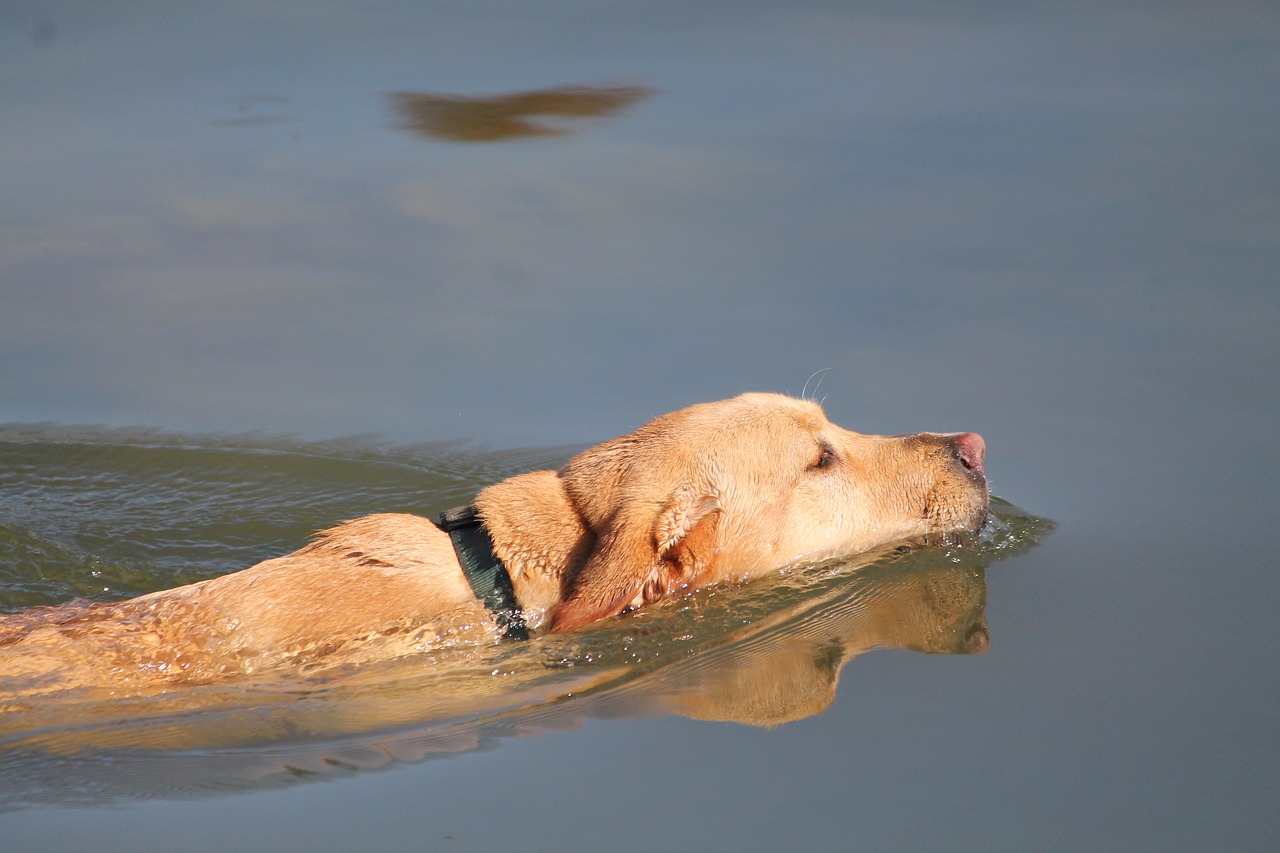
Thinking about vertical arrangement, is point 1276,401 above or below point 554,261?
below

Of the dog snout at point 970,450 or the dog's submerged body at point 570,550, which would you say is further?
the dog snout at point 970,450

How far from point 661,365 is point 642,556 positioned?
3363 millimetres

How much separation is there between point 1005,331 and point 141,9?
10.9 m

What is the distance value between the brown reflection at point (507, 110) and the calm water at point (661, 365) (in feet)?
0.13

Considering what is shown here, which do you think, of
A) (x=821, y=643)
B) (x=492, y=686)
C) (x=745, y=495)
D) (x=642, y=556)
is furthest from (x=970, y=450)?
(x=492, y=686)

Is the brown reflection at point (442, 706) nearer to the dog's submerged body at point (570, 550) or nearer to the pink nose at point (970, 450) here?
the dog's submerged body at point (570, 550)

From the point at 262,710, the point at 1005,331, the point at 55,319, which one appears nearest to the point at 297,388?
the point at 55,319

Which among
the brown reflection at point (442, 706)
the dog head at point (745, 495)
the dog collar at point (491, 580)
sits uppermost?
the dog head at point (745, 495)

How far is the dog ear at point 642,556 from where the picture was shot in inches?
227

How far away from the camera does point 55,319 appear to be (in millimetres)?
10344

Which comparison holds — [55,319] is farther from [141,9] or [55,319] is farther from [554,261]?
[141,9]

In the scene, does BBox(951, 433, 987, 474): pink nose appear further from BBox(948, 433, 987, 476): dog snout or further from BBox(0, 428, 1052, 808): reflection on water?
BBox(0, 428, 1052, 808): reflection on water

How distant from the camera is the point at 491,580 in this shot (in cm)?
610

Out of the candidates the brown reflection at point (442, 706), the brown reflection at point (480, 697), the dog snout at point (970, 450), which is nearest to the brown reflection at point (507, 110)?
the dog snout at point (970, 450)
